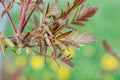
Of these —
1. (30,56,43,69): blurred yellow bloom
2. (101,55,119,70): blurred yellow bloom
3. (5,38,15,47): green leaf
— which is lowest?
(101,55,119,70): blurred yellow bloom

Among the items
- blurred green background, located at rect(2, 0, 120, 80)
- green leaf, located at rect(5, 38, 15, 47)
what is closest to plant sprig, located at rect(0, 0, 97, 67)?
green leaf, located at rect(5, 38, 15, 47)

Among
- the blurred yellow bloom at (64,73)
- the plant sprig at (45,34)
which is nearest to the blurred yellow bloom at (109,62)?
the blurred yellow bloom at (64,73)

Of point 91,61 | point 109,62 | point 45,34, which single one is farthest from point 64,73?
point 45,34

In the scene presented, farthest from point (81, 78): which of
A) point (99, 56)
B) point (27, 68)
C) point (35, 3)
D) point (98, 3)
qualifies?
point (35, 3)

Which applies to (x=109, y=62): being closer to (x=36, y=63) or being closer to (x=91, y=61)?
(x=91, y=61)

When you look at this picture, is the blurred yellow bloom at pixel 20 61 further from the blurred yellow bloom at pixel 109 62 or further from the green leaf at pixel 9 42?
the green leaf at pixel 9 42

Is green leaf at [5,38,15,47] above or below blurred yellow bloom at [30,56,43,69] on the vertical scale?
above

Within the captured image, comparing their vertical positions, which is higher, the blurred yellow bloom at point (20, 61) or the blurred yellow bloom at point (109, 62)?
the blurred yellow bloom at point (20, 61)

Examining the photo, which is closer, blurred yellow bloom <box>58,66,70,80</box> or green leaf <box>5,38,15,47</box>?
green leaf <box>5,38,15,47</box>

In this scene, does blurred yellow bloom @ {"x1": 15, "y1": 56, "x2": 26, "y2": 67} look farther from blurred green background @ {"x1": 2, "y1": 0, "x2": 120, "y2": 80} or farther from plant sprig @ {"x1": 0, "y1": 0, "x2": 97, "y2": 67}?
plant sprig @ {"x1": 0, "y1": 0, "x2": 97, "y2": 67}
